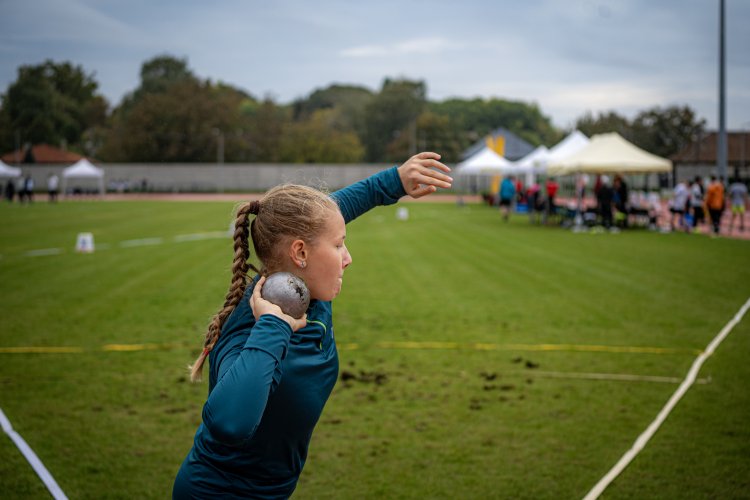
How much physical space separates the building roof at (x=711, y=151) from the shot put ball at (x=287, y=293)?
7944 centimetres

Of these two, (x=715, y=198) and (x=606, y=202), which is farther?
(x=606, y=202)

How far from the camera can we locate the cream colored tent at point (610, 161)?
28.1 m

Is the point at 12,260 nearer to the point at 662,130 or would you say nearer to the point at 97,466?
the point at 97,466

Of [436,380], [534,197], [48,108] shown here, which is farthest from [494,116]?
[436,380]

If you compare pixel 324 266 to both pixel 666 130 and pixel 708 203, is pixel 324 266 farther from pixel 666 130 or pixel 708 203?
pixel 666 130

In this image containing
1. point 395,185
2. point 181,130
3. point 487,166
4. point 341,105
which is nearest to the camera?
point 395,185

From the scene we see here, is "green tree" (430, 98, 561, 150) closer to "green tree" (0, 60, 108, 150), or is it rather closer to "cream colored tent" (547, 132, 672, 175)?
"green tree" (0, 60, 108, 150)

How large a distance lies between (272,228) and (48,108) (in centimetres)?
10735

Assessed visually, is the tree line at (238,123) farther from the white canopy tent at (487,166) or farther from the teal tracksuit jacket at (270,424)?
the teal tracksuit jacket at (270,424)

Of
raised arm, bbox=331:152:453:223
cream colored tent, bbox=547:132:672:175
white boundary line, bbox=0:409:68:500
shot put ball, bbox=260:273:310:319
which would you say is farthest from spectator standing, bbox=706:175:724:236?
shot put ball, bbox=260:273:310:319

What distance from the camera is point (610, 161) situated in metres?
28.4

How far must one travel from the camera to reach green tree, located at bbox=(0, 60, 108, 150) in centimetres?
9494

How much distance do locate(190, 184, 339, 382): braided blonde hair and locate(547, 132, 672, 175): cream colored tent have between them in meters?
27.5

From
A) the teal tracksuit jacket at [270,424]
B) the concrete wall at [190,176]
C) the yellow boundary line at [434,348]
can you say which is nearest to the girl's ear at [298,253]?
the teal tracksuit jacket at [270,424]
